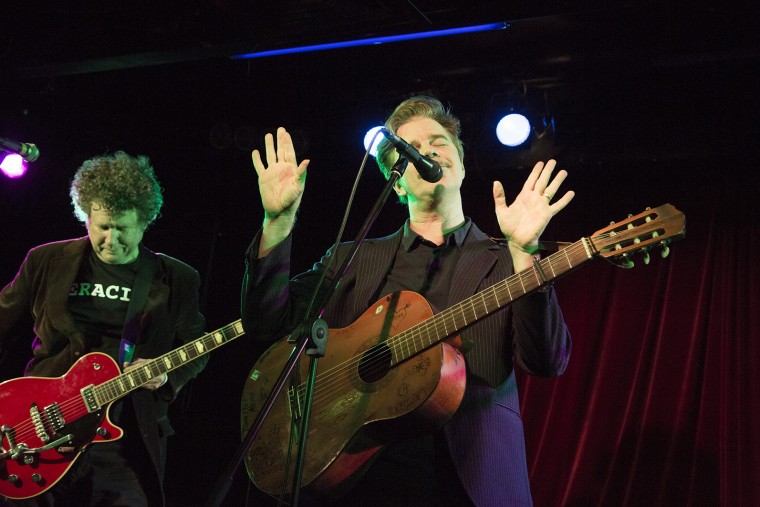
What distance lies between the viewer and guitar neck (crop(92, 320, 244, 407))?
3.85m

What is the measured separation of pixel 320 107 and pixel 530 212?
3.94 m

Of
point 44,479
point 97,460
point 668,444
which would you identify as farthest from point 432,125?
point 668,444

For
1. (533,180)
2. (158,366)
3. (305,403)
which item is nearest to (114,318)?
(158,366)

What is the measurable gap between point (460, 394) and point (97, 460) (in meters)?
2.49

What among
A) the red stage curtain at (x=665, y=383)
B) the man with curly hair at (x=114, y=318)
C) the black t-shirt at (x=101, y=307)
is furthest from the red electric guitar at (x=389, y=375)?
the red stage curtain at (x=665, y=383)

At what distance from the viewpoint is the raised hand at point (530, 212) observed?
2189 millimetres

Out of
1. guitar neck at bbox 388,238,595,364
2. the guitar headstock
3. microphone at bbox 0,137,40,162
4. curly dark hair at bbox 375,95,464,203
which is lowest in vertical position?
guitar neck at bbox 388,238,595,364

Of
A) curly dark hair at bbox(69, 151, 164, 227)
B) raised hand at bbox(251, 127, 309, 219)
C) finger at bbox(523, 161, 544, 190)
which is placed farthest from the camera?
curly dark hair at bbox(69, 151, 164, 227)

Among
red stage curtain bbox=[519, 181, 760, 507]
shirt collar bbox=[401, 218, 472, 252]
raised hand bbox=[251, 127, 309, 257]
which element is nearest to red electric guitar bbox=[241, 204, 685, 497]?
shirt collar bbox=[401, 218, 472, 252]

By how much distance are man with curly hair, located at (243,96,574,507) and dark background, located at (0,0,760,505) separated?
2.09 meters

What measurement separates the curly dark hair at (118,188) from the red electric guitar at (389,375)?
87.9 inches

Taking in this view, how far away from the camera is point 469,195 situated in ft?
19.2

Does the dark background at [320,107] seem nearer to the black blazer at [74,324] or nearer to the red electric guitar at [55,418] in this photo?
the black blazer at [74,324]

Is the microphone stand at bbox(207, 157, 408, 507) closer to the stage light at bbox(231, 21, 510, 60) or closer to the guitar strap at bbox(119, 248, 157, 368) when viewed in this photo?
the guitar strap at bbox(119, 248, 157, 368)
